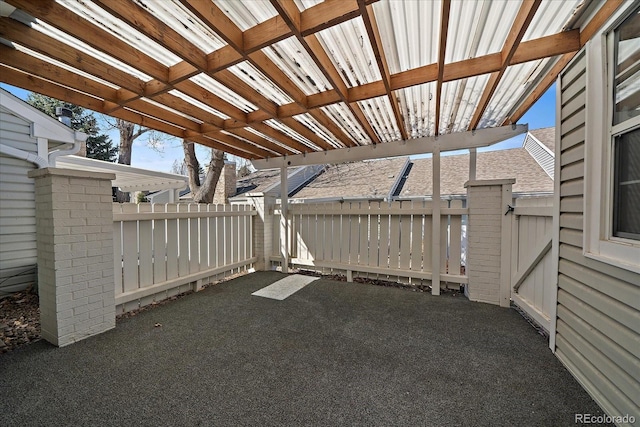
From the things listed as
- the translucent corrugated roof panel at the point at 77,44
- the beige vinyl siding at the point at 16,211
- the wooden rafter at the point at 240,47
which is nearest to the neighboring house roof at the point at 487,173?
the wooden rafter at the point at 240,47

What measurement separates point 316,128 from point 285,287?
2.46 metres

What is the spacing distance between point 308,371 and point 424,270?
264 centimetres

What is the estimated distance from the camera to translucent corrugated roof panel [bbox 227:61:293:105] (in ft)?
7.13

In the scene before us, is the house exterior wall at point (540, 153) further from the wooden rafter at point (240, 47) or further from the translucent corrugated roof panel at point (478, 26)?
the wooden rafter at point (240, 47)

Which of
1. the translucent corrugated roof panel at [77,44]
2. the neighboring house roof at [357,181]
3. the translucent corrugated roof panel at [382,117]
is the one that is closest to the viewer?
the translucent corrugated roof panel at [77,44]

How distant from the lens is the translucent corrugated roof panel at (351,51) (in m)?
1.74

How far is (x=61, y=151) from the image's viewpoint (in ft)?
13.1

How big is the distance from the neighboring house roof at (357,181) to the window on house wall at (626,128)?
22.4 ft

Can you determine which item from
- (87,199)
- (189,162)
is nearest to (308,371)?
(87,199)

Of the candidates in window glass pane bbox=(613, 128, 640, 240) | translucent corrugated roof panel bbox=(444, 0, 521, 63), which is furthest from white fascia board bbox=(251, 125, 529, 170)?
window glass pane bbox=(613, 128, 640, 240)

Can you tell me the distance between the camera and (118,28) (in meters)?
1.70

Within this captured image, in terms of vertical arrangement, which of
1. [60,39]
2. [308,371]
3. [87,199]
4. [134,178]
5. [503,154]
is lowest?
[308,371]

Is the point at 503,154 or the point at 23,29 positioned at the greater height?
the point at 503,154

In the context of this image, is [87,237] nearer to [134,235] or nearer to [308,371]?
[134,235]
